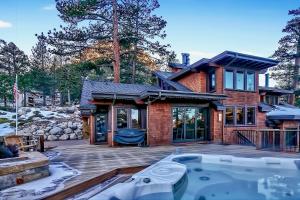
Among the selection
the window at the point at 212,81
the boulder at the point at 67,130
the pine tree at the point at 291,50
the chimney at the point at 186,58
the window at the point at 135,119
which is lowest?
the boulder at the point at 67,130

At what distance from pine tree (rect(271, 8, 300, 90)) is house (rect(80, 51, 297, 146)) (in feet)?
34.7

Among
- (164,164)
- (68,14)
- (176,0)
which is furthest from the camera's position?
(68,14)

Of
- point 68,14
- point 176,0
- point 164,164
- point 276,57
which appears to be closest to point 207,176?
point 164,164

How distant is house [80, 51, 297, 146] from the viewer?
35.9ft

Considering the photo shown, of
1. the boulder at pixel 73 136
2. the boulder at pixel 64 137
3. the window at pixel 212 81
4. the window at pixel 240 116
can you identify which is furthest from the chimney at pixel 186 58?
the boulder at pixel 64 137

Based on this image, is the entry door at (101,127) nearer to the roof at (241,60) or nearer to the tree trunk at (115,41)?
the tree trunk at (115,41)

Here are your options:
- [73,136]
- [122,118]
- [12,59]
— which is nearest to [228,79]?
[122,118]

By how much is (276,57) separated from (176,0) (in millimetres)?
15750

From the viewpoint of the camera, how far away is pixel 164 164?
5223mm

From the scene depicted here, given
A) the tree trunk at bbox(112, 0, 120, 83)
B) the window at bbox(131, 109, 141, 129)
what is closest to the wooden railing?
the window at bbox(131, 109, 141, 129)

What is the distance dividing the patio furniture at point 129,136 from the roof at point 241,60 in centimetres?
522

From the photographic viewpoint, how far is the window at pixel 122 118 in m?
11.3

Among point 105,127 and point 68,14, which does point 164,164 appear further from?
point 68,14

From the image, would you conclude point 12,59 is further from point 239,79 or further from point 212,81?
point 239,79
